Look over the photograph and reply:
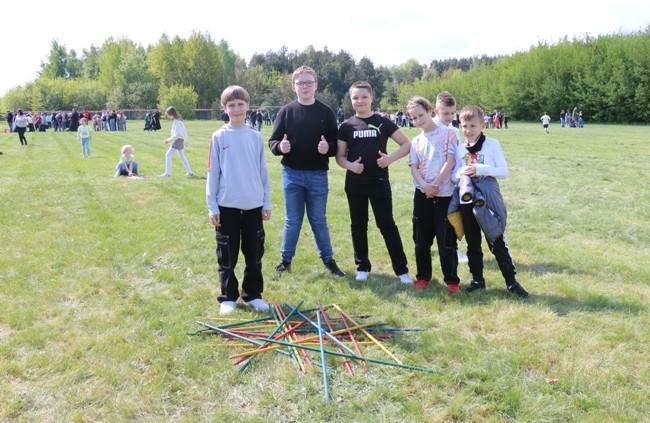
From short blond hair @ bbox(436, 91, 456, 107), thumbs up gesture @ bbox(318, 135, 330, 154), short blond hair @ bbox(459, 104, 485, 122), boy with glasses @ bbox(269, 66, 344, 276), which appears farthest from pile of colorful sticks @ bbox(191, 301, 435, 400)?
short blond hair @ bbox(436, 91, 456, 107)

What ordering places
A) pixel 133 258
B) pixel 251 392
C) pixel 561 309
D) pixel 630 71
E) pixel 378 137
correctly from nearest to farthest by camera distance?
pixel 251 392 → pixel 561 309 → pixel 378 137 → pixel 133 258 → pixel 630 71

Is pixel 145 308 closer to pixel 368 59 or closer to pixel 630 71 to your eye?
pixel 630 71

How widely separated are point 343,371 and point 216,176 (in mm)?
2094

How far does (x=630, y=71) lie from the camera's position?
168 feet

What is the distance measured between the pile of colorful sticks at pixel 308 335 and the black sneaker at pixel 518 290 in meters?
1.39

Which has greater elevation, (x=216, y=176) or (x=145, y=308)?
(x=216, y=176)

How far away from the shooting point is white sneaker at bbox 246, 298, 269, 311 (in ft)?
15.8

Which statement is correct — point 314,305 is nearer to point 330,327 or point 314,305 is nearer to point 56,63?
point 330,327

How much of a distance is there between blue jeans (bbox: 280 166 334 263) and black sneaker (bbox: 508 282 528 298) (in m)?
1.87

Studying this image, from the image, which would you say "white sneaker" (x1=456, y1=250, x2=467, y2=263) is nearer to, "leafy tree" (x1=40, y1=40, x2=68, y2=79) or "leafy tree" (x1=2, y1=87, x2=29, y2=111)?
"leafy tree" (x1=2, y1=87, x2=29, y2=111)

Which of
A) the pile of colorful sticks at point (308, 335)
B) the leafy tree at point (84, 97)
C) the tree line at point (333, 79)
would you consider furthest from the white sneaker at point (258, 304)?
the leafy tree at point (84, 97)

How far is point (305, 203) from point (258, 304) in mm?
1449

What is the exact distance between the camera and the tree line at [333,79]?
53.2 metres

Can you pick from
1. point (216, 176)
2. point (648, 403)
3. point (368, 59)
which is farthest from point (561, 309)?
point (368, 59)
